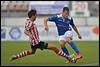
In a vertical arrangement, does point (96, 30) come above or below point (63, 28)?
below

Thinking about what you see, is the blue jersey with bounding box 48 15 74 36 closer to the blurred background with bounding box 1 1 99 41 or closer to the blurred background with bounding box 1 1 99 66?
the blurred background with bounding box 1 1 99 66

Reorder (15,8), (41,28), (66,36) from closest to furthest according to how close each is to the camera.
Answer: (66,36), (41,28), (15,8)

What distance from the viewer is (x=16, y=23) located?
139 feet

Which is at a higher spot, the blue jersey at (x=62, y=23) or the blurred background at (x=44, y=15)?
the blue jersey at (x=62, y=23)

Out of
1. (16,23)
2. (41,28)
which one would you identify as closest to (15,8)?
(16,23)

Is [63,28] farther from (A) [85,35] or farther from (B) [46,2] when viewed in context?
(B) [46,2]

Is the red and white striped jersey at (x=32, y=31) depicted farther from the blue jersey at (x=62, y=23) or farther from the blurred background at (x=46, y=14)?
the blurred background at (x=46, y=14)

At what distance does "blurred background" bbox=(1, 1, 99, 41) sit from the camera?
35.3 meters

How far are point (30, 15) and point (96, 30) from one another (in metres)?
23.2

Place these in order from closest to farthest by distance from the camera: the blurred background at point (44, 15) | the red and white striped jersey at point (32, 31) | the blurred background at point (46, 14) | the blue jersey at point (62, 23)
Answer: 1. the red and white striped jersey at point (32, 31)
2. the blue jersey at point (62, 23)
3. the blurred background at point (44, 15)
4. the blurred background at point (46, 14)

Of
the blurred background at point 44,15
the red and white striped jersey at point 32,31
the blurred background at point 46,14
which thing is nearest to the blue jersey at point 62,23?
the red and white striped jersey at point 32,31

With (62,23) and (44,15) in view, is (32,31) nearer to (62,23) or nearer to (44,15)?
(62,23)

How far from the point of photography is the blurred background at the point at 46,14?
3534 cm

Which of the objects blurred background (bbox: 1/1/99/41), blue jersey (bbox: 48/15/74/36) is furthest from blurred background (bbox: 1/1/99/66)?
blue jersey (bbox: 48/15/74/36)
